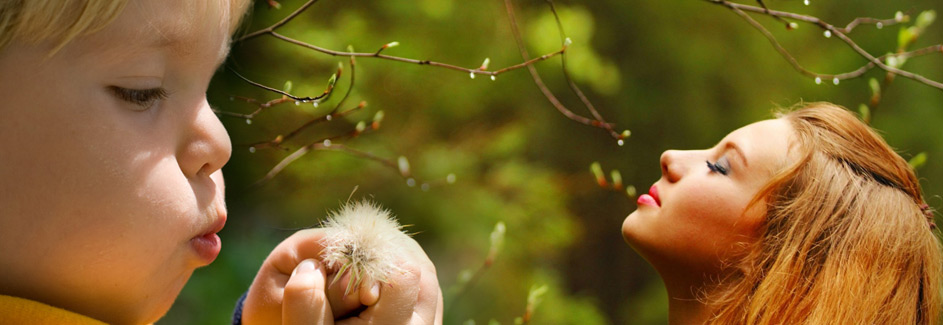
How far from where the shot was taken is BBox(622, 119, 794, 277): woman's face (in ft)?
2.95

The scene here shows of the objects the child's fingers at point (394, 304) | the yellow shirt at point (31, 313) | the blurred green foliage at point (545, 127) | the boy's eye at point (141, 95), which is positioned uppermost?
the boy's eye at point (141, 95)

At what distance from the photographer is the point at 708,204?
0.90 meters

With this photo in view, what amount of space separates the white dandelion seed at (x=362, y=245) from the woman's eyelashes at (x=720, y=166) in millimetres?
422

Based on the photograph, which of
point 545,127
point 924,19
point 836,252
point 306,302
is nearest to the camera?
point 306,302

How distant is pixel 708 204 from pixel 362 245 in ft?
1.44

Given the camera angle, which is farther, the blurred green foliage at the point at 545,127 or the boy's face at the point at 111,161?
the blurred green foliage at the point at 545,127

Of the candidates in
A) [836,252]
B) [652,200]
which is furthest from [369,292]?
[836,252]

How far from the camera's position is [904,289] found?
889mm

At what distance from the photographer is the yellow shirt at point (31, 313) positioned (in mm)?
538

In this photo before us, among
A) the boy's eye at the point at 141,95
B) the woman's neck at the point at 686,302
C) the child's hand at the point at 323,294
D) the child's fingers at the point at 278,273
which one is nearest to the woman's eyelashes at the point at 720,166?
the woman's neck at the point at 686,302

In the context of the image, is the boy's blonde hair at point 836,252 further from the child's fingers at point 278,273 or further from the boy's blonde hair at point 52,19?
the boy's blonde hair at point 52,19

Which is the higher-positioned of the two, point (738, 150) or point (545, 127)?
point (738, 150)

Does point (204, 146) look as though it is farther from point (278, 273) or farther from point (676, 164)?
point (676, 164)

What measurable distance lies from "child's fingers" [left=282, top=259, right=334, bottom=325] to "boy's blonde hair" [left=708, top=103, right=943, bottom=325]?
1.54ft
